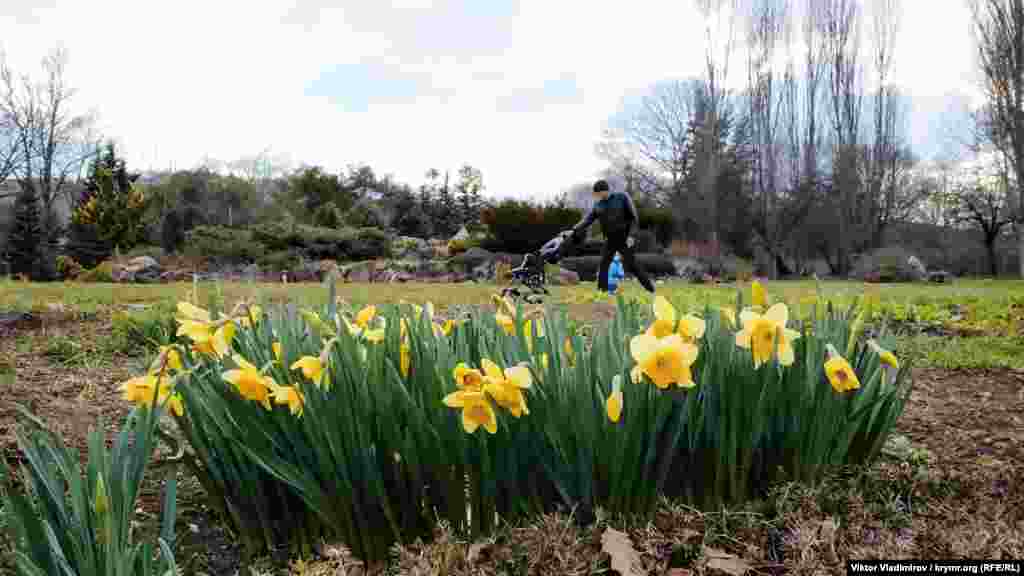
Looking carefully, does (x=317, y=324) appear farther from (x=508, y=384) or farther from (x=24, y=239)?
(x=24, y=239)

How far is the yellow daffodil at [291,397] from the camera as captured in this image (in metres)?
1.21

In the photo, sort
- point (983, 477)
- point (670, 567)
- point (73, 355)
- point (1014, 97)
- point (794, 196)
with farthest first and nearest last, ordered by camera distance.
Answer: point (794, 196), point (1014, 97), point (73, 355), point (983, 477), point (670, 567)

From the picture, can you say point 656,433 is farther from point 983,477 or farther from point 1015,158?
point 1015,158

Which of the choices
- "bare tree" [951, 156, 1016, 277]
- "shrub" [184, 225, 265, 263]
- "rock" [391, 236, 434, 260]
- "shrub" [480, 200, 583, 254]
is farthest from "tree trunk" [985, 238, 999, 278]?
"shrub" [184, 225, 265, 263]

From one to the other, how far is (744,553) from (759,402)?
0.90 ft

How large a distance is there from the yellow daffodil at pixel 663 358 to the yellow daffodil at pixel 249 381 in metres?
0.66

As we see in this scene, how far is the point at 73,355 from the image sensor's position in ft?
12.0

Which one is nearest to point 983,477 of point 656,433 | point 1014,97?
point 656,433

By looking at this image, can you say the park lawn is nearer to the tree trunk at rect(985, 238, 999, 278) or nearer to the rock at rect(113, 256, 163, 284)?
the rock at rect(113, 256, 163, 284)

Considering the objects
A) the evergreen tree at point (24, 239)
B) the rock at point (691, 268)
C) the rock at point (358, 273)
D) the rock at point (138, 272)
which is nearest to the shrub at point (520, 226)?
the rock at point (691, 268)

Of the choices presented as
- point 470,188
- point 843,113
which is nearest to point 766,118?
point 843,113

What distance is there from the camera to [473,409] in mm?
1190

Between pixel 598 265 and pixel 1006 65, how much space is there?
40.4 feet

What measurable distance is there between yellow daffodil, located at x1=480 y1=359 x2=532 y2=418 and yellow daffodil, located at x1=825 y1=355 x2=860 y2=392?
21.4 inches
